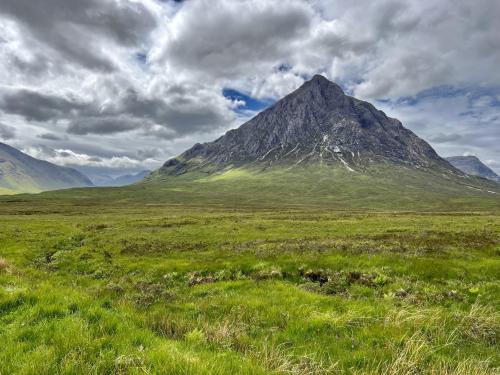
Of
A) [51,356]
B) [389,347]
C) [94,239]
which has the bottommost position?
[94,239]

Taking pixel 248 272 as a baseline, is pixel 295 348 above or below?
above

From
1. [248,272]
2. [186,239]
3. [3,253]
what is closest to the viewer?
[248,272]

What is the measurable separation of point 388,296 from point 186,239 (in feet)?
87.5

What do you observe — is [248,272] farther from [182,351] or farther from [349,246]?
[182,351]

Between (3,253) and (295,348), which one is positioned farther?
(3,253)

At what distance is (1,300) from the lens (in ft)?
28.6

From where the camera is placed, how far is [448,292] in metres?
13.6

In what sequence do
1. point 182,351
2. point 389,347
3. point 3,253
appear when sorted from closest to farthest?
1. point 182,351
2. point 389,347
3. point 3,253

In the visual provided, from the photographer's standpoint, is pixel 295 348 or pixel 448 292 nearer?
pixel 295 348

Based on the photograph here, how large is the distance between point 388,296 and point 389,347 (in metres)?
6.54

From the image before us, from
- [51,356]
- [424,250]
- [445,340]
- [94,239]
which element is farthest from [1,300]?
[94,239]

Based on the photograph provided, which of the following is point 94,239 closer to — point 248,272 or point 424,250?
point 248,272

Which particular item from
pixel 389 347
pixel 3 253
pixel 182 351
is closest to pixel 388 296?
pixel 389 347

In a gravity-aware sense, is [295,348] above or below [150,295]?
above
